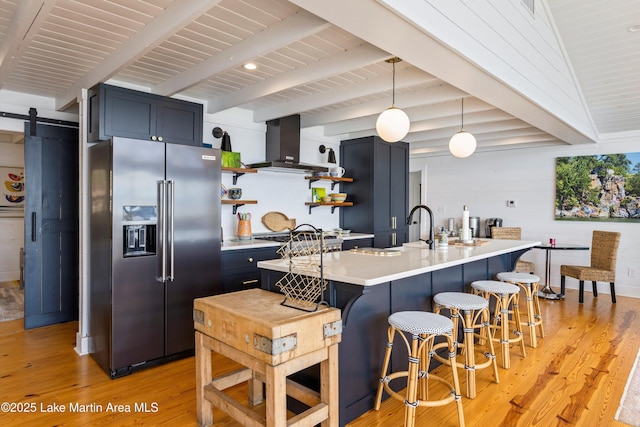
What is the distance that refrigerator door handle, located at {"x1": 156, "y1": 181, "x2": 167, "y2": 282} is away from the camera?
10.2ft

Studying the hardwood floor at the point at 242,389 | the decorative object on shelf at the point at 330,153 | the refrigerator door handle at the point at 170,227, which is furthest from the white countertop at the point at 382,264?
the decorative object on shelf at the point at 330,153

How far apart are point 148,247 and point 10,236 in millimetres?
4870

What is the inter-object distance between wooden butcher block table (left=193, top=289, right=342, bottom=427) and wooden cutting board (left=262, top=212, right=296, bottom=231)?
2.56 m

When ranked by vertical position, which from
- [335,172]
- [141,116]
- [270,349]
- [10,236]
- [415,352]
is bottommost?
[415,352]

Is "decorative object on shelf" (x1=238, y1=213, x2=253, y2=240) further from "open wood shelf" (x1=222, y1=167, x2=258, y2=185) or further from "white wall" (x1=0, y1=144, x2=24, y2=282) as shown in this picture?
"white wall" (x1=0, y1=144, x2=24, y2=282)

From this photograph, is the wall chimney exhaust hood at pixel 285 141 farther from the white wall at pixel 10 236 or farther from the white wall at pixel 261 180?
the white wall at pixel 10 236

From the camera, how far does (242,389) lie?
268 centimetres

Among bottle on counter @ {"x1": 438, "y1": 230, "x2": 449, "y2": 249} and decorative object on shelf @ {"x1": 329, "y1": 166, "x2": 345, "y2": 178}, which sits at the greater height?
decorative object on shelf @ {"x1": 329, "y1": 166, "x2": 345, "y2": 178}

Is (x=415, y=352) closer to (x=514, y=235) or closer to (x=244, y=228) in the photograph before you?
(x=244, y=228)

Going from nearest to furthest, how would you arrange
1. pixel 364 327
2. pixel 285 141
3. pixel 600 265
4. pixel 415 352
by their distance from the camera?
pixel 415 352
pixel 364 327
pixel 285 141
pixel 600 265

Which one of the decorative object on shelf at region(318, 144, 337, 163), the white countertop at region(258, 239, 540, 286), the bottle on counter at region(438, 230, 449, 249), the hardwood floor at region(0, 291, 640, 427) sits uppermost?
the decorative object on shelf at region(318, 144, 337, 163)

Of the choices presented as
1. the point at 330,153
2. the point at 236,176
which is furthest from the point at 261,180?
the point at 330,153

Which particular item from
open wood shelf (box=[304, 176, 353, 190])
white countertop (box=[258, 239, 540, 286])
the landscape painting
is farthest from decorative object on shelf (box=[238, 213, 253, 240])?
the landscape painting

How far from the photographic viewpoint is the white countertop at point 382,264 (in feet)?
6.82
